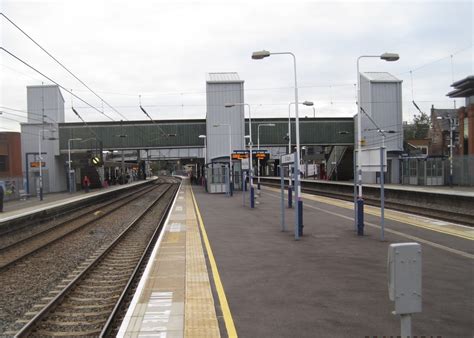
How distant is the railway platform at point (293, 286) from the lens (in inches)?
248

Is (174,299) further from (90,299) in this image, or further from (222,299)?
(90,299)

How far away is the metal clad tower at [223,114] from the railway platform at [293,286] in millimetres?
38681

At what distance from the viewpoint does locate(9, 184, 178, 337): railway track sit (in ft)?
23.2

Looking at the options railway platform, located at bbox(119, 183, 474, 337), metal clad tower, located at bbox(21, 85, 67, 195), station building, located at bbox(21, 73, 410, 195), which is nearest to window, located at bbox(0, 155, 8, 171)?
station building, located at bbox(21, 73, 410, 195)

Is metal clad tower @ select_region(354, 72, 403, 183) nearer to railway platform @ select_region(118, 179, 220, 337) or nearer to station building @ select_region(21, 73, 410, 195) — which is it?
station building @ select_region(21, 73, 410, 195)

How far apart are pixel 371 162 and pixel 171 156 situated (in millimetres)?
84060

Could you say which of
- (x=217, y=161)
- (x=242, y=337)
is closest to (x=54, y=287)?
(x=242, y=337)

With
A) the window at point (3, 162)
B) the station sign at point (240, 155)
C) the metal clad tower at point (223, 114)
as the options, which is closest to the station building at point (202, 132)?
the metal clad tower at point (223, 114)

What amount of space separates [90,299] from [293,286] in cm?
348

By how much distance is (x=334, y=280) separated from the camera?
8859 mm

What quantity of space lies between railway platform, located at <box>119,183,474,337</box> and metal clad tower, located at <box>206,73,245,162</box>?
38.7 meters

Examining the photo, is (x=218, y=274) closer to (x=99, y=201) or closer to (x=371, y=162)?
(x=371, y=162)

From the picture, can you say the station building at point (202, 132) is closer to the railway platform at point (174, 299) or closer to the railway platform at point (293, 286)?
the railway platform at point (293, 286)

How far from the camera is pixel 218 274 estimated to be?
31.6ft
